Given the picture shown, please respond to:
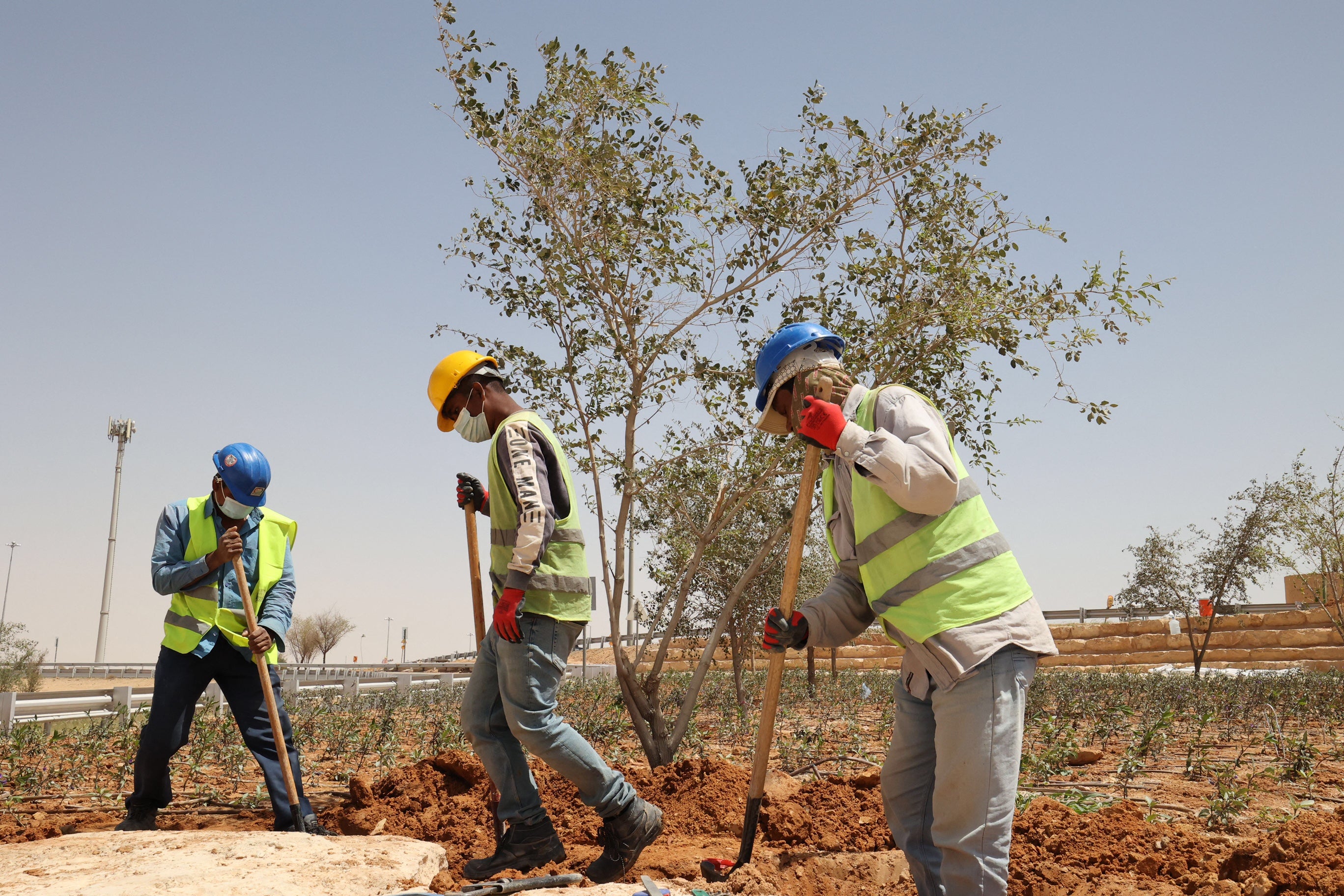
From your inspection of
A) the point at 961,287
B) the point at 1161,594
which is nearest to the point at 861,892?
the point at 961,287

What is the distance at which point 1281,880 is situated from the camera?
3.08 meters

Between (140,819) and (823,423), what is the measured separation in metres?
3.79

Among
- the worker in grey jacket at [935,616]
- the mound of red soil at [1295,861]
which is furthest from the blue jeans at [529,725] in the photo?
the mound of red soil at [1295,861]

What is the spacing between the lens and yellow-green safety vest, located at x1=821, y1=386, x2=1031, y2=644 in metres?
2.80

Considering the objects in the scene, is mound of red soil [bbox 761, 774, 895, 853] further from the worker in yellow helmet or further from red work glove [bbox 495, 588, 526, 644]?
red work glove [bbox 495, 588, 526, 644]

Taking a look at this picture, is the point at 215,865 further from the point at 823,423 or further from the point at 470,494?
the point at 823,423

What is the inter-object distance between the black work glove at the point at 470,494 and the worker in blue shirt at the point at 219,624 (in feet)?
3.38

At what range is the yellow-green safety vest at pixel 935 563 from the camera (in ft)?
9.20

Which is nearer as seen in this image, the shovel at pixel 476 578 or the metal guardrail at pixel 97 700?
the shovel at pixel 476 578

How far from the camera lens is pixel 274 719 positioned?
4.63 m

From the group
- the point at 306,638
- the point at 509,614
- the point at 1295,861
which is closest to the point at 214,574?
the point at 509,614

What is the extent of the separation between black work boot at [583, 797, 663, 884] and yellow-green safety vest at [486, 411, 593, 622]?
797 mm

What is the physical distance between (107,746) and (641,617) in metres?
6.45

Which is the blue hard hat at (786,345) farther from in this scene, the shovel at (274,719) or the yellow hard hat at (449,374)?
the shovel at (274,719)
